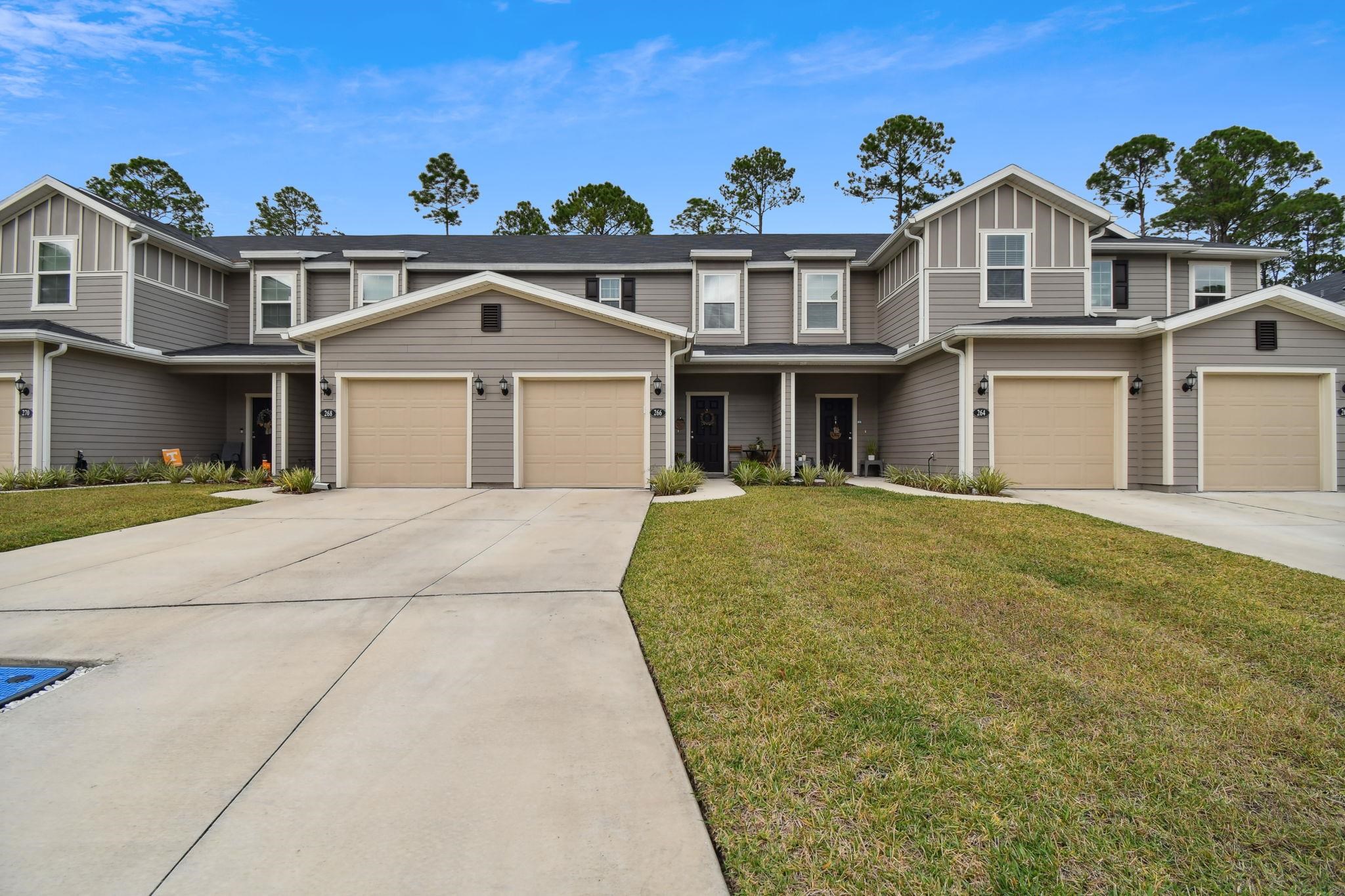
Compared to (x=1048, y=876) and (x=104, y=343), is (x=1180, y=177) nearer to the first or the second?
(x=1048, y=876)

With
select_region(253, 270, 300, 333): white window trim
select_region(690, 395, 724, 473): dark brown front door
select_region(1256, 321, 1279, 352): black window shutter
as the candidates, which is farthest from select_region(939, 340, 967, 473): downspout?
select_region(253, 270, 300, 333): white window trim

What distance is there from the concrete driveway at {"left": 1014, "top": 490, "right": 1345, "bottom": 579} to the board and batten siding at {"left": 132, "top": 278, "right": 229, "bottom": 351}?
19276 millimetres

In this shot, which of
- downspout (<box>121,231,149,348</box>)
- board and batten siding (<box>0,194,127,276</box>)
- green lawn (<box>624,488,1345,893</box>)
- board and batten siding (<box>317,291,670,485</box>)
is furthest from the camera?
board and batten siding (<box>0,194,127,276</box>)

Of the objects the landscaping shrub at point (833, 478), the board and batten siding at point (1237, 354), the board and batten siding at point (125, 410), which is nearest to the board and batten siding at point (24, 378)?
the board and batten siding at point (125, 410)

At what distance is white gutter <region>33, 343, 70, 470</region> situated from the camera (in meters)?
12.1

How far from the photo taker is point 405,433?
39.0ft

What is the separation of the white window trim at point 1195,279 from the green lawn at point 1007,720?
1389cm

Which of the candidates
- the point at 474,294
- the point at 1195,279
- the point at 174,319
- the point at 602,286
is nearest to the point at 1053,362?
the point at 1195,279

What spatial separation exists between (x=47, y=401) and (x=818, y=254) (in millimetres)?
17226

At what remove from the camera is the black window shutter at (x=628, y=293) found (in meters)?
15.9

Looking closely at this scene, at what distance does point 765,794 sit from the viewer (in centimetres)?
212

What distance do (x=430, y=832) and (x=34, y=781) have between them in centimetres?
160

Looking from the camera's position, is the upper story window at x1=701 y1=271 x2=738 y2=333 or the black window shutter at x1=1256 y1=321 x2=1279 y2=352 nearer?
the black window shutter at x1=1256 y1=321 x2=1279 y2=352

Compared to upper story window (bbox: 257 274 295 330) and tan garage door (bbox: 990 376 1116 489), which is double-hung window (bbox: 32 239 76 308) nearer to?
upper story window (bbox: 257 274 295 330)
